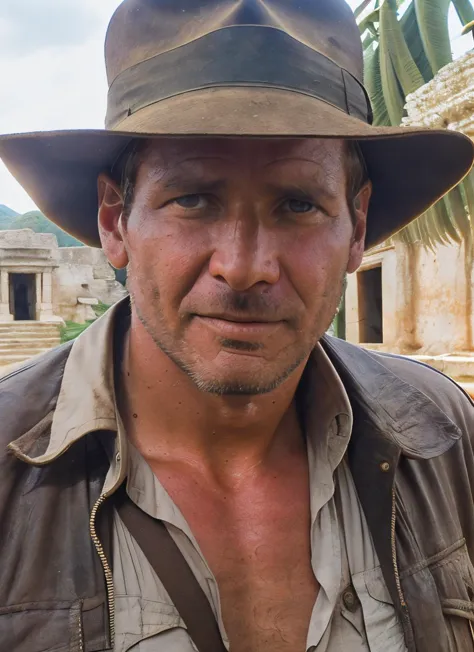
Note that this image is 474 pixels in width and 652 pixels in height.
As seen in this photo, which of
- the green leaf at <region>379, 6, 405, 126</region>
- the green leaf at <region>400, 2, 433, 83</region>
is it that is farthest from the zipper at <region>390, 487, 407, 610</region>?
the green leaf at <region>400, 2, 433, 83</region>

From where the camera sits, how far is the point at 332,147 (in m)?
1.38

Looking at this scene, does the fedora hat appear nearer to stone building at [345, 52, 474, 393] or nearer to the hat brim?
the hat brim

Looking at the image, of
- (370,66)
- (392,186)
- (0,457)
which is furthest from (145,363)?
(370,66)

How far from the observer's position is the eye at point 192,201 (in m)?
1.29

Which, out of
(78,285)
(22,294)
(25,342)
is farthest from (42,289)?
(22,294)

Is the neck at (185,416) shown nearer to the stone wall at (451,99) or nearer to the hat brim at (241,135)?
the hat brim at (241,135)

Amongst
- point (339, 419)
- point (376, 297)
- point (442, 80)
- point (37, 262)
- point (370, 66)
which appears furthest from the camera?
point (37, 262)

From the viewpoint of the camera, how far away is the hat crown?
1.24m

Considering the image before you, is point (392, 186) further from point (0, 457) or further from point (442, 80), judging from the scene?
point (442, 80)

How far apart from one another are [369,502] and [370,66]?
24.2 ft

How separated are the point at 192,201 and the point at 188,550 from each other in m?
0.81

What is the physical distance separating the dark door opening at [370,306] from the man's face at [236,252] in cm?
1152

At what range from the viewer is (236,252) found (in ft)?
4.06

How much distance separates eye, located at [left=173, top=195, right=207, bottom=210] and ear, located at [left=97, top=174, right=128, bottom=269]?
27cm
